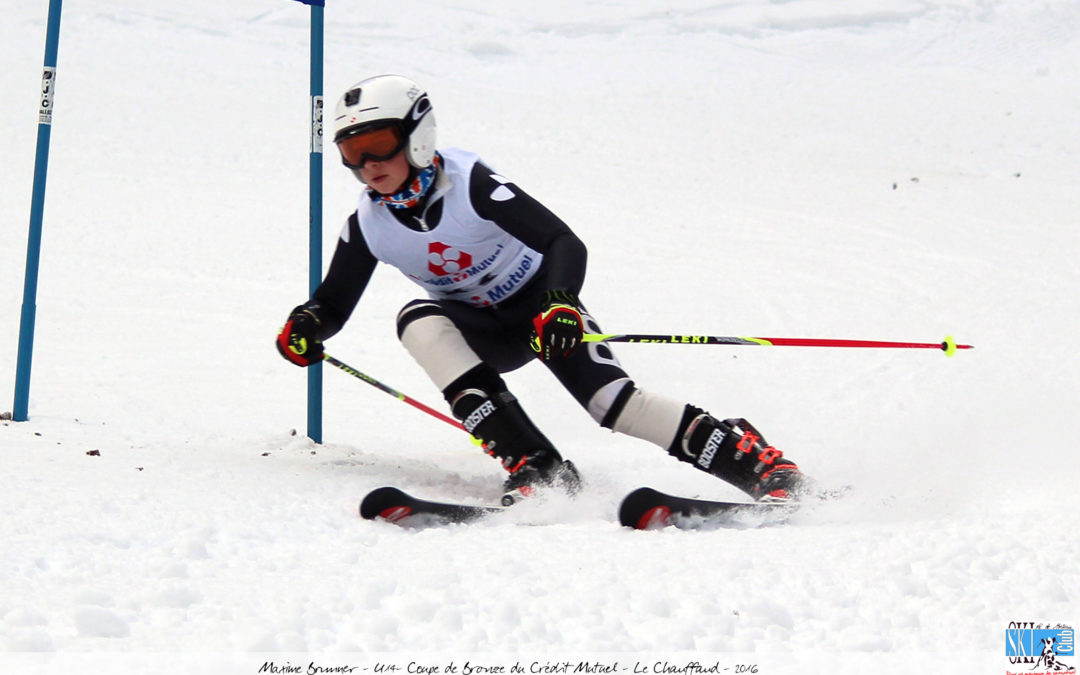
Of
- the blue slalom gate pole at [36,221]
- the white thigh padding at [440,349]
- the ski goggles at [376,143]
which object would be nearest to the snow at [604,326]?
the blue slalom gate pole at [36,221]

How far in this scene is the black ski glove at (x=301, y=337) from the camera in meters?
3.68

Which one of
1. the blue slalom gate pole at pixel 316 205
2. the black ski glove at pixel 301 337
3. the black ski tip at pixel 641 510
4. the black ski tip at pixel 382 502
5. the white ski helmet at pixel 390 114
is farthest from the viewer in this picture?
the blue slalom gate pole at pixel 316 205

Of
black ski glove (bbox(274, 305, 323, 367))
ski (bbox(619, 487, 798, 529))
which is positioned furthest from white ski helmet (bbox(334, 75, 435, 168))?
ski (bbox(619, 487, 798, 529))

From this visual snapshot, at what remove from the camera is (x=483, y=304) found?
12.5 ft

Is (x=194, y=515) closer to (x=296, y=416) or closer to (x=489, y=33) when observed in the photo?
(x=296, y=416)

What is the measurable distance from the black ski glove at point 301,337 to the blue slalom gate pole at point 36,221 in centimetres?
113

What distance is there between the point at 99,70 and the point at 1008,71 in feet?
45.3

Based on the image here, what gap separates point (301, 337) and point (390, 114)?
2.92 ft

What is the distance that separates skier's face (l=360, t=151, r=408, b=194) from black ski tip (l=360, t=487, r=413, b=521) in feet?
3.90

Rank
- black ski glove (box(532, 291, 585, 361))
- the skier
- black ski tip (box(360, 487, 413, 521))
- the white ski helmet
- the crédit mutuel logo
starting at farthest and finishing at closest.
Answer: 1. the white ski helmet
2. the skier
3. black ski glove (box(532, 291, 585, 361))
4. black ski tip (box(360, 487, 413, 521))
5. the crédit mutuel logo

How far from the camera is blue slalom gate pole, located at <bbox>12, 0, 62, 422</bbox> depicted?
4.00 metres

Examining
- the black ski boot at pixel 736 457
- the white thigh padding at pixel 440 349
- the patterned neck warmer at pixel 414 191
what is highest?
the patterned neck warmer at pixel 414 191

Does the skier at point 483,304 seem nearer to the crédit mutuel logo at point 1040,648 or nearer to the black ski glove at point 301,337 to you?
the black ski glove at point 301,337

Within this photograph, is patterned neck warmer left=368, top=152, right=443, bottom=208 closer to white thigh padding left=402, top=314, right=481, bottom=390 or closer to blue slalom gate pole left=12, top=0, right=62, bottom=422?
white thigh padding left=402, top=314, right=481, bottom=390
